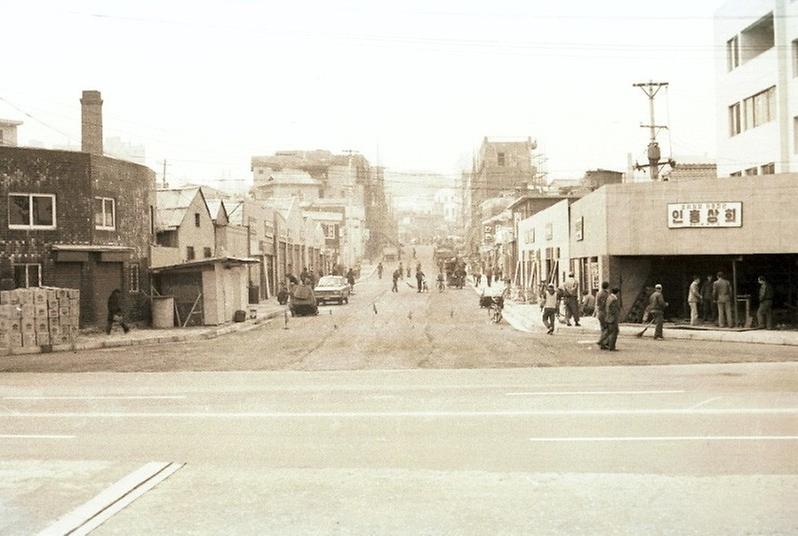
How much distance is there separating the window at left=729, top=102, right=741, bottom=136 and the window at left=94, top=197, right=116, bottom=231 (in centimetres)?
3096

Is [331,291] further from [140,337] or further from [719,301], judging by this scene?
[719,301]

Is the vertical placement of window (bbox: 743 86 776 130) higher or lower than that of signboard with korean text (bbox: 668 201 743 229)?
higher

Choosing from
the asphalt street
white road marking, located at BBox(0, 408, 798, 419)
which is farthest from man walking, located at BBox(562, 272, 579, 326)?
white road marking, located at BBox(0, 408, 798, 419)

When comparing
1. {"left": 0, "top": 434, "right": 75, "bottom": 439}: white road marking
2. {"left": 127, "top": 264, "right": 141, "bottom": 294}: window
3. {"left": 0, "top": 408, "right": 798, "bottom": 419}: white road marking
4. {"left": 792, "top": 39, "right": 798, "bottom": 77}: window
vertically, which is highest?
{"left": 792, "top": 39, "right": 798, "bottom": 77}: window

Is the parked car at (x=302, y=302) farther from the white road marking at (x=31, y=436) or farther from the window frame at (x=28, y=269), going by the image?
the white road marking at (x=31, y=436)

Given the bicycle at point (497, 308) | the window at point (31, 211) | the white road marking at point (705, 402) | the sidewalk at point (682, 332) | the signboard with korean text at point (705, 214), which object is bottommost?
the sidewalk at point (682, 332)

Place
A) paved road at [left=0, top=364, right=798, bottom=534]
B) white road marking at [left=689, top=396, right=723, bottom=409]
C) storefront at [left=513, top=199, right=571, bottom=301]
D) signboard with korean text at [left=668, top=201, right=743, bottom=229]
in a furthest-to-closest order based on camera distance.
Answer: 1. storefront at [left=513, top=199, right=571, bottom=301]
2. signboard with korean text at [left=668, top=201, right=743, bottom=229]
3. white road marking at [left=689, top=396, right=723, bottom=409]
4. paved road at [left=0, top=364, right=798, bottom=534]

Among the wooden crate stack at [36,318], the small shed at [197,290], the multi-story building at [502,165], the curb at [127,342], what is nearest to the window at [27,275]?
the wooden crate stack at [36,318]

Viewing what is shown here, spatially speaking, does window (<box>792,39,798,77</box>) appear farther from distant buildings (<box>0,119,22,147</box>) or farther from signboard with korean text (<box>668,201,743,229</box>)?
distant buildings (<box>0,119,22,147</box>)

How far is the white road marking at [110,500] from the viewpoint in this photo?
6678mm

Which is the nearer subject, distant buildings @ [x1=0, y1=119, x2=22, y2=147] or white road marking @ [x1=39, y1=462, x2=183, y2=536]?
white road marking @ [x1=39, y1=462, x2=183, y2=536]

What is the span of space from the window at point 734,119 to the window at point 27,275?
111ft

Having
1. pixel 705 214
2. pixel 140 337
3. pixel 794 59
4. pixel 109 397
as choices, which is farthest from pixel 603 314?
pixel 794 59

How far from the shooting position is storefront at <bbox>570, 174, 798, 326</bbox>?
26656 mm
